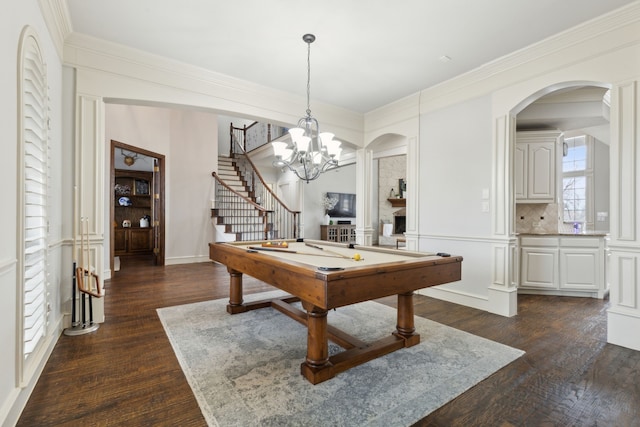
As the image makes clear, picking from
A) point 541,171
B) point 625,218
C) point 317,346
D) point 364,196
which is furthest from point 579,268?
point 317,346

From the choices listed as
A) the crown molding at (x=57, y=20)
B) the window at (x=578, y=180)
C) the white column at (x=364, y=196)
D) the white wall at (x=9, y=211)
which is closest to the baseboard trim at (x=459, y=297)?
the white column at (x=364, y=196)

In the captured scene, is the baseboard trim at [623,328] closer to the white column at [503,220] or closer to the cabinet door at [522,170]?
the white column at [503,220]

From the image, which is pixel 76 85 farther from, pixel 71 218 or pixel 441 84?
pixel 441 84

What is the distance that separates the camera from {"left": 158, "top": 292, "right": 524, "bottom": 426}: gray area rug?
5.52ft

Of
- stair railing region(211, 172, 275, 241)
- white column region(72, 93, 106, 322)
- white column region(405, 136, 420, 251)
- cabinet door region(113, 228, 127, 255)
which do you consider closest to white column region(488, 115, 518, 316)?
white column region(405, 136, 420, 251)

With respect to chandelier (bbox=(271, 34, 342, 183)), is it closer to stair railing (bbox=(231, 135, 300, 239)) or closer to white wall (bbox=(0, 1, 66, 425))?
white wall (bbox=(0, 1, 66, 425))

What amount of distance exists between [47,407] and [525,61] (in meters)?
4.80

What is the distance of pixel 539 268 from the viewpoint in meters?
4.30

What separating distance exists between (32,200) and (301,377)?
2.14m

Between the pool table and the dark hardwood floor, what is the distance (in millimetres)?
671

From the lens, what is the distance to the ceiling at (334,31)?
2.51 m

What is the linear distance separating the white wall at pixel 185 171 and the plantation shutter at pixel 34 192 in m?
3.90

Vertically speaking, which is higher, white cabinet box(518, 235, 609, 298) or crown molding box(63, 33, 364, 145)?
crown molding box(63, 33, 364, 145)

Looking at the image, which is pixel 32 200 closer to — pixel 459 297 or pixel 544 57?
pixel 459 297
